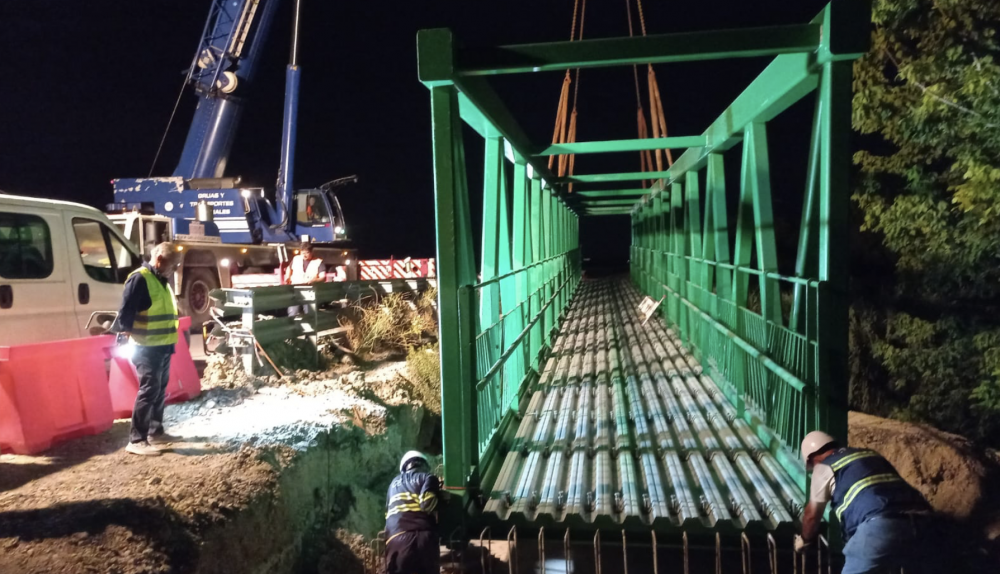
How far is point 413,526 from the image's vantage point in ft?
11.6

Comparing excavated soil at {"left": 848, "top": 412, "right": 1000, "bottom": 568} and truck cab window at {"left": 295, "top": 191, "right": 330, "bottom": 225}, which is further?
truck cab window at {"left": 295, "top": 191, "right": 330, "bottom": 225}

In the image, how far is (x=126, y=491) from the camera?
4387 millimetres

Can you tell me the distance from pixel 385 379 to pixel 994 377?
9.78 metres

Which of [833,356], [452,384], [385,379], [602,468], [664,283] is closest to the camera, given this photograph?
[833,356]

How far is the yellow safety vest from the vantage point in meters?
5.33

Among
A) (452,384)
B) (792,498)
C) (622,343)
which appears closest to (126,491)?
(452,384)

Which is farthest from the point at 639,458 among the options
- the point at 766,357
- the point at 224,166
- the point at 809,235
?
the point at 224,166

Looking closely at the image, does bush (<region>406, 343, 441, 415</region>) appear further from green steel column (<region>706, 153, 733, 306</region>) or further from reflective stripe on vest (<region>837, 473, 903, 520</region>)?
reflective stripe on vest (<region>837, 473, 903, 520</region>)

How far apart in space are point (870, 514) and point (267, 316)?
737 cm

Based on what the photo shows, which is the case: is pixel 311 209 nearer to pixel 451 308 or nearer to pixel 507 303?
pixel 507 303

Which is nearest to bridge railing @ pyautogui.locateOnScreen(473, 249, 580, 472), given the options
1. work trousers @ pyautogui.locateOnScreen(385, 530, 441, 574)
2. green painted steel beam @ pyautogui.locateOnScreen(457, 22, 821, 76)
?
work trousers @ pyautogui.locateOnScreen(385, 530, 441, 574)

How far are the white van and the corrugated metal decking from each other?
16.6 feet

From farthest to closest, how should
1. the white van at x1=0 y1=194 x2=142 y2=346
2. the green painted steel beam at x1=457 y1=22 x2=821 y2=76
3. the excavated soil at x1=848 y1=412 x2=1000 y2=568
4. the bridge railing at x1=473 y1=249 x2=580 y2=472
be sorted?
the excavated soil at x1=848 y1=412 x2=1000 y2=568 → the white van at x1=0 y1=194 x2=142 y2=346 → the bridge railing at x1=473 y1=249 x2=580 y2=472 → the green painted steel beam at x1=457 y1=22 x2=821 y2=76

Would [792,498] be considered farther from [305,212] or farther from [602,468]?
[305,212]
